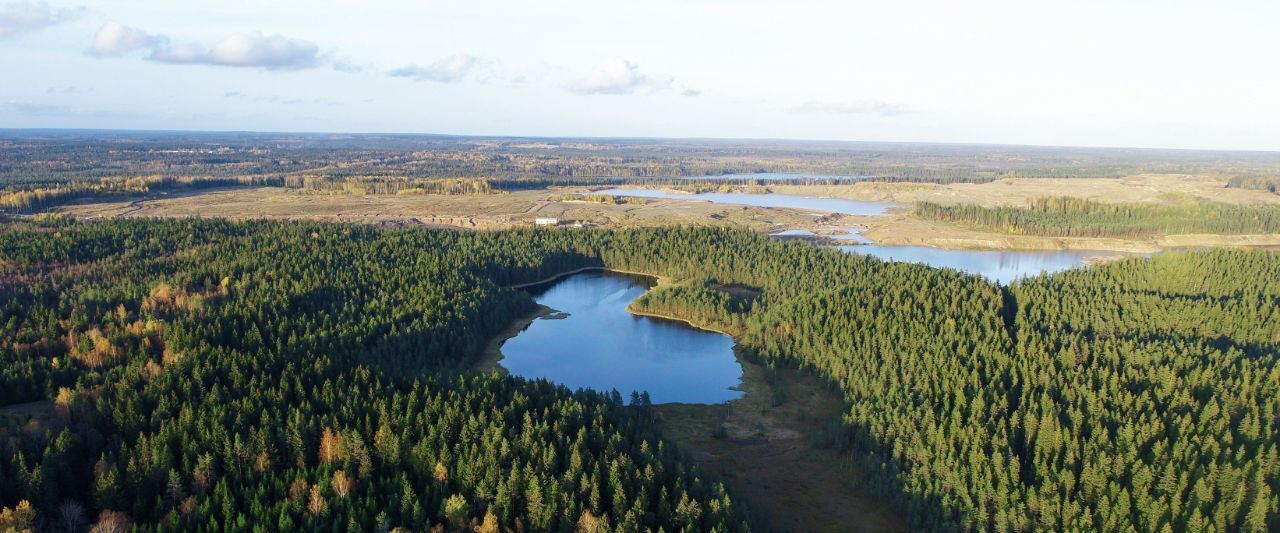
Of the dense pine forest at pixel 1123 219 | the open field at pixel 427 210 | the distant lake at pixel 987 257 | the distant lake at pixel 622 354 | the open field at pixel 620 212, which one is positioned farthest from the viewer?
the open field at pixel 427 210

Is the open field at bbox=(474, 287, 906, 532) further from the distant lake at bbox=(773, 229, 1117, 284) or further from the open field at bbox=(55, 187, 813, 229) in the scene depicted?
the open field at bbox=(55, 187, 813, 229)

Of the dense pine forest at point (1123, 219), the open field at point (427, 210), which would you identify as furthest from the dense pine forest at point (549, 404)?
the open field at point (427, 210)

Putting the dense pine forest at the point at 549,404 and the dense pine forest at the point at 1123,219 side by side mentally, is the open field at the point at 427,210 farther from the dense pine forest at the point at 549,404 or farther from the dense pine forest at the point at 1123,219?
the dense pine forest at the point at 549,404

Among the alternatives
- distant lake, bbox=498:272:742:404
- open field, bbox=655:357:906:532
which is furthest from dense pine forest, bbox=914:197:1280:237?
open field, bbox=655:357:906:532

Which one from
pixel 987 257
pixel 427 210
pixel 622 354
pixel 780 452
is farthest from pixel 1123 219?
pixel 427 210

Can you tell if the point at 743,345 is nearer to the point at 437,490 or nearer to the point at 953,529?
the point at 953,529

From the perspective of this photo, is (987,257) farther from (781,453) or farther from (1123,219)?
(781,453)
